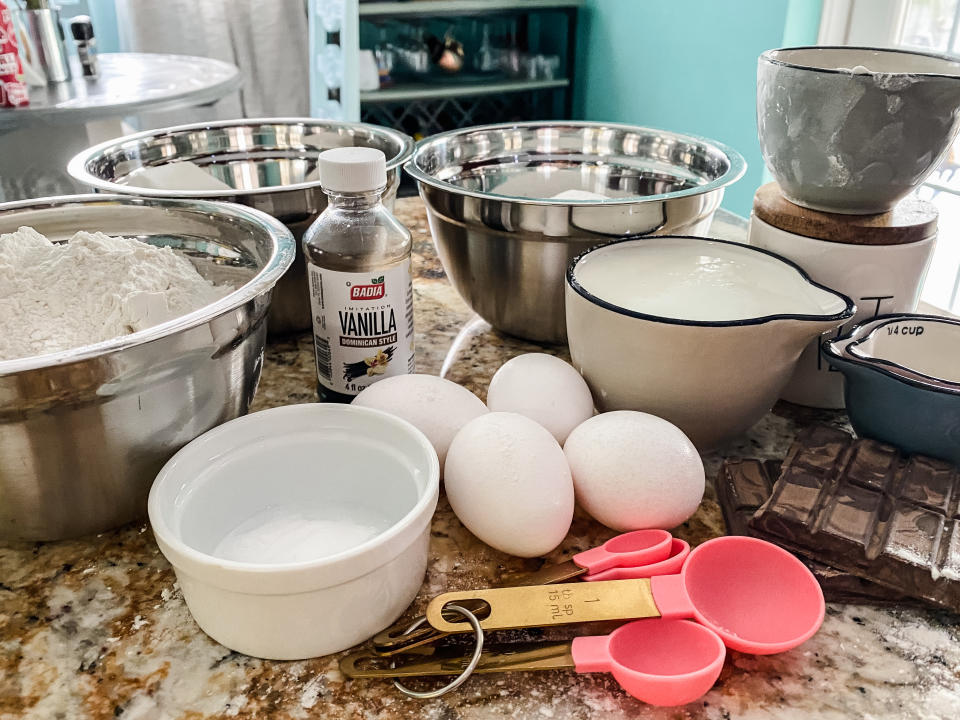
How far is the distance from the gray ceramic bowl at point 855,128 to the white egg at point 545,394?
284 millimetres

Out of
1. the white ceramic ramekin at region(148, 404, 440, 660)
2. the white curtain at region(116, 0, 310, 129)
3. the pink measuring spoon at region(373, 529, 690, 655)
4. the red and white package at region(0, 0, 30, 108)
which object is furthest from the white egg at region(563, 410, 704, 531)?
the white curtain at region(116, 0, 310, 129)

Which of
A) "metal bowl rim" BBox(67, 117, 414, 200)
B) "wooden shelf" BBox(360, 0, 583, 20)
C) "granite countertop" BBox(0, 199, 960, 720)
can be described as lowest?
"granite countertop" BBox(0, 199, 960, 720)

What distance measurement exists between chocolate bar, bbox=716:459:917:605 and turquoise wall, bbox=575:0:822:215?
1.77m

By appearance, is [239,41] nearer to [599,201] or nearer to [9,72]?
[9,72]

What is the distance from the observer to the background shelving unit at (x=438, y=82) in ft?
8.16

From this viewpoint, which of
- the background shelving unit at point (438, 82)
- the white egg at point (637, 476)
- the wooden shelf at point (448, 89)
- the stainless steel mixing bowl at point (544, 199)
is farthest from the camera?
the wooden shelf at point (448, 89)

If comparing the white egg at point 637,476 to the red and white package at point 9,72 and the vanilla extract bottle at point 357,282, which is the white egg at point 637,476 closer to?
the vanilla extract bottle at point 357,282

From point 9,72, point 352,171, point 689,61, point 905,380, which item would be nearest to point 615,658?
point 905,380

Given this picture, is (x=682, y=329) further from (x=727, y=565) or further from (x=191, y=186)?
(x=191, y=186)

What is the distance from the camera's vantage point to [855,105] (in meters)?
0.63

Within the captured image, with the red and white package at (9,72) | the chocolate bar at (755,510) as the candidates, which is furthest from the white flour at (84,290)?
the red and white package at (9,72)

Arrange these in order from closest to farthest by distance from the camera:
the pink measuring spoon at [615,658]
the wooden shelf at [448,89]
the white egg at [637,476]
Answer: the pink measuring spoon at [615,658] < the white egg at [637,476] < the wooden shelf at [448,89]

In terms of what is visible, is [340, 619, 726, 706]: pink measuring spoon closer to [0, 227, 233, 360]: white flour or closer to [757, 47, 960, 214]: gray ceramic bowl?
[0, 227, 233, 360]: white flour

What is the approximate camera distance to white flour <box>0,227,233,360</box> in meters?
0.59
